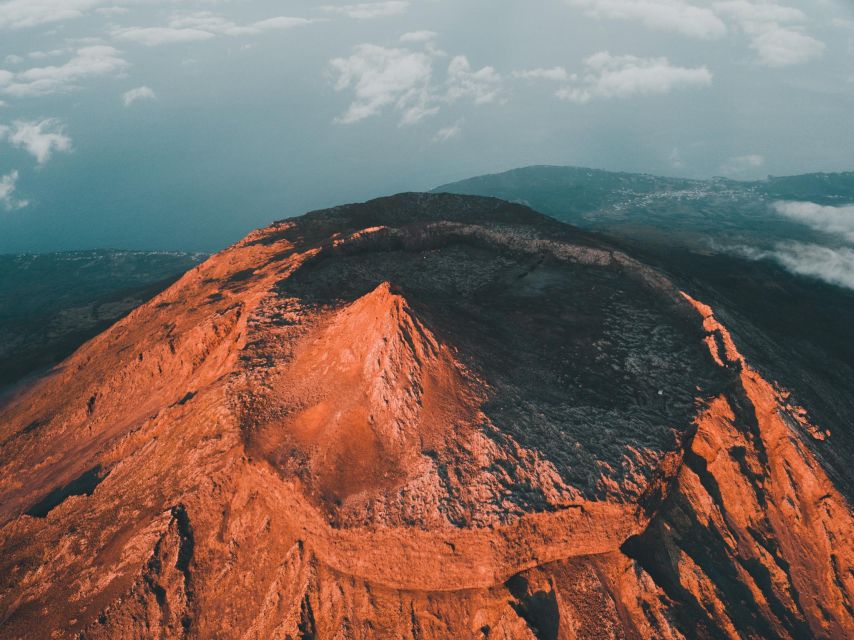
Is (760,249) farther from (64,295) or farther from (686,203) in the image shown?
(64,295)

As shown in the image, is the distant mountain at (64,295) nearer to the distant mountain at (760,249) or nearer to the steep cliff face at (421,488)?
the steep cliff face at (421,488)

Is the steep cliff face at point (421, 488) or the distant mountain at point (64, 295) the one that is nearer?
the steep cliff face at point (421, 488)

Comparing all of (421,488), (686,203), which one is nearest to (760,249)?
(686,203)

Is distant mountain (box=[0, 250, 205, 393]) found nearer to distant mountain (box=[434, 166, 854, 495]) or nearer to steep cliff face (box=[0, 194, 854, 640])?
steep cliff face (box=[0, 194, 854, 640])

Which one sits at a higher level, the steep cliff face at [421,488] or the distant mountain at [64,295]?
the steep cliff face at [421,488]

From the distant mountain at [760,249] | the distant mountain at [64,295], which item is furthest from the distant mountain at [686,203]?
the distant mountain at [64,295]

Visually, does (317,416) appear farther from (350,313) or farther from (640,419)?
(640,419)

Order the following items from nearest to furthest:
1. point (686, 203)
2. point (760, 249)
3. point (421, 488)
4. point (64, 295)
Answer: point (421, 488) → point (760, 249) → point (64, 295) → point (686, 203)
